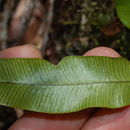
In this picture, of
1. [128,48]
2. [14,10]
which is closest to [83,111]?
[128,48]

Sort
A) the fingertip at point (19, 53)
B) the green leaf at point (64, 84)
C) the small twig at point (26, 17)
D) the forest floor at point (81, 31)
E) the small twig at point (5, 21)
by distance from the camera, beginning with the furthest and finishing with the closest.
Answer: the small twig at point (26, 17)
the small twig at point (5, 21)
the forest floor at point (81, 31)
the fingertip at point (19, 53)
the green leaf at point (64, 84)

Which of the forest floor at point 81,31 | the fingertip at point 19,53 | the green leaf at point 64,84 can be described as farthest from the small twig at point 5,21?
the green leaf at point 64,84

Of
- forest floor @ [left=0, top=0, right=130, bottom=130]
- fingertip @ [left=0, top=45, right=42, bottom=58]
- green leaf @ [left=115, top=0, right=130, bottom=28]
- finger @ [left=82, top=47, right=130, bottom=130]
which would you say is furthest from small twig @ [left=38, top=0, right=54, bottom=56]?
finger @ [left=82, top=47, right=130, bottom=130]

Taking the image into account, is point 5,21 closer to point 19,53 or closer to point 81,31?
point 81,31

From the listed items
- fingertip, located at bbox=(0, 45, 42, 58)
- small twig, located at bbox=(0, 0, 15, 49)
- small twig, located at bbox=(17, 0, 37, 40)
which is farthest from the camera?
small twig, located at bbox=(17, 0, 37, 40)

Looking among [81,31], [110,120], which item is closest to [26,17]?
[81,31]

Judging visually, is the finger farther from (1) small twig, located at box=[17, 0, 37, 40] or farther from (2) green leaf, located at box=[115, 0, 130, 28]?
(1) small twig, located at box=[17, 0, 37, 40]

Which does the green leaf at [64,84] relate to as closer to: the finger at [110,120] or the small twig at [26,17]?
the finger at [110,120]

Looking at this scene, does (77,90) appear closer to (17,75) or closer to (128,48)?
(17,75)
